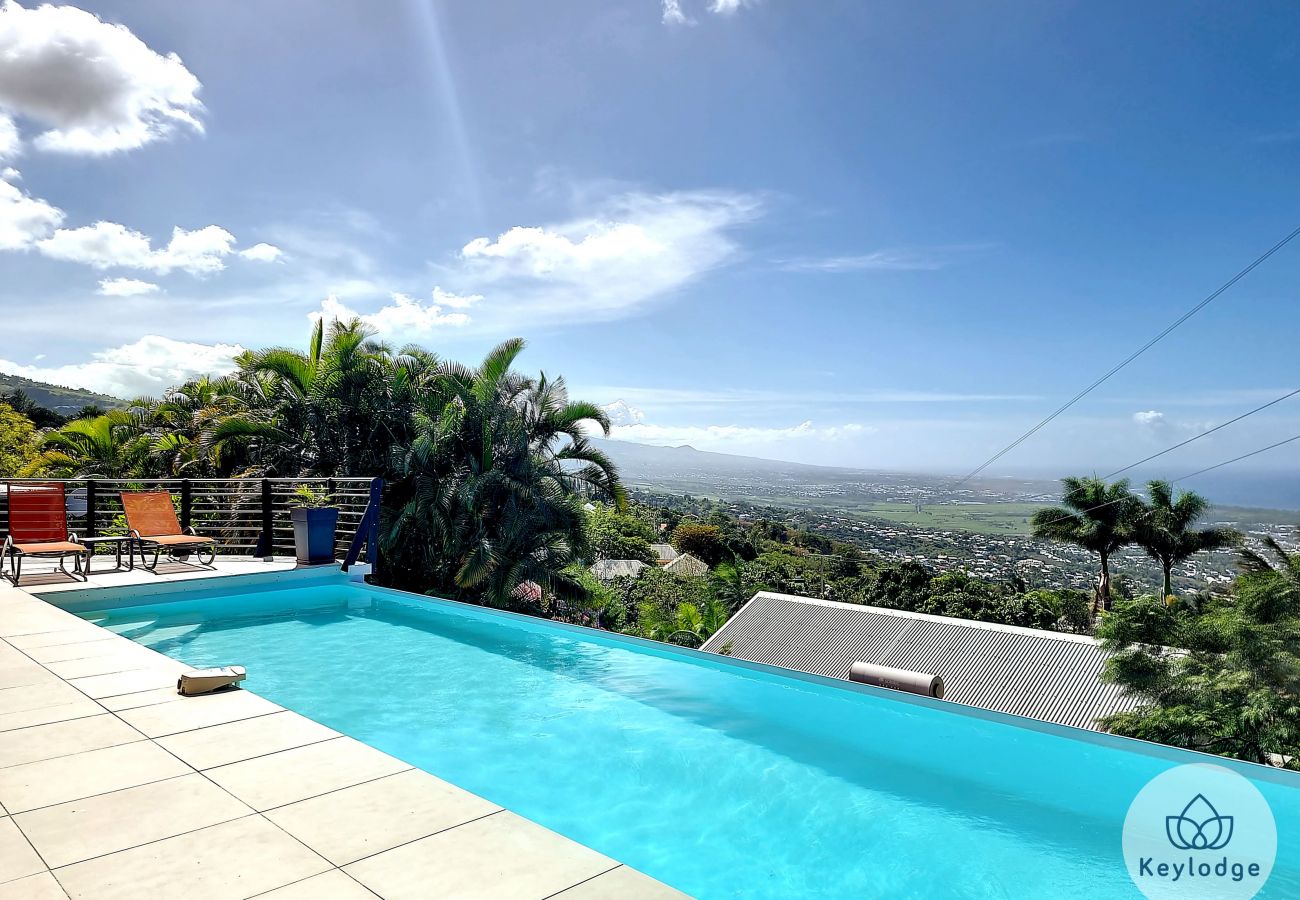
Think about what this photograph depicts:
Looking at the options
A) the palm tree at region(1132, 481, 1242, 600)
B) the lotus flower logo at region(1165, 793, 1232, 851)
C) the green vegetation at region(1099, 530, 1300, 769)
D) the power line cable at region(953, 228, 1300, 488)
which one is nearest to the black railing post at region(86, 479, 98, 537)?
the lotus flower logo at region(1165, 793, 1232, 851)

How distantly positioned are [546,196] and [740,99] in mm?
5670

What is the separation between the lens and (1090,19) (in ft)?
66.7

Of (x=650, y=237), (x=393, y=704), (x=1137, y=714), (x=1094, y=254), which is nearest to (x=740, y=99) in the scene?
(x=650, y=237)

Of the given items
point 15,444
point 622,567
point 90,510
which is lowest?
point 622,567

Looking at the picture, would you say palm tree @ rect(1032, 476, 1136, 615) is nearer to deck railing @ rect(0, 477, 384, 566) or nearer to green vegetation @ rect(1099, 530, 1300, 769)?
green vegetation @ rect(1099, 530, 1300, 769)

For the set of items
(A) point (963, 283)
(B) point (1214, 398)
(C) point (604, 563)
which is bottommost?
(C) point (604, 563)

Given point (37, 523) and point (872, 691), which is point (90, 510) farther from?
point (872, 691)

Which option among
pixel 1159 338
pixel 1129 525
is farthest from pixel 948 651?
pixel 1159 338

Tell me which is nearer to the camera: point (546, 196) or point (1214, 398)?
point (546, 196)

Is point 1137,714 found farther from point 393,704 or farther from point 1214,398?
point 1214,398

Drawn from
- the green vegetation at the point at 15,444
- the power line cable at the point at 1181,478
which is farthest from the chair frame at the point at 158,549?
the power line cable at the point at 1181,478

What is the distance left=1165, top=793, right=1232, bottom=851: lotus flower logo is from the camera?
4.04 metres

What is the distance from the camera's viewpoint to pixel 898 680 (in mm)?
6160

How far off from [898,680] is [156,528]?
9.04 m
